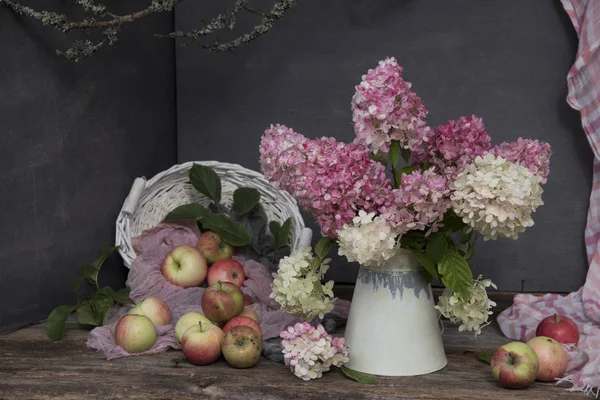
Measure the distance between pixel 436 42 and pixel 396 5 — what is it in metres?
0.16

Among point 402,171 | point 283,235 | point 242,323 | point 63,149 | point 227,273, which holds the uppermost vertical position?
point 63,149

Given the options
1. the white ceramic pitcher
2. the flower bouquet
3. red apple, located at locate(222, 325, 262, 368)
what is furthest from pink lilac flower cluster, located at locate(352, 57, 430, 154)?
red apple, located at locate(222, 325, 262, 368)

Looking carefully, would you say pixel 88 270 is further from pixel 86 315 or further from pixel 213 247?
pixel 213 247

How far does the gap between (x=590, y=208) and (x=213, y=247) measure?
1.07 m

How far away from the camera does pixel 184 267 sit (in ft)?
6.63

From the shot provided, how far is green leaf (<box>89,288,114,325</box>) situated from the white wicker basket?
0.16m

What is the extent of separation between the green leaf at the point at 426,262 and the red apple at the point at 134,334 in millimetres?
636

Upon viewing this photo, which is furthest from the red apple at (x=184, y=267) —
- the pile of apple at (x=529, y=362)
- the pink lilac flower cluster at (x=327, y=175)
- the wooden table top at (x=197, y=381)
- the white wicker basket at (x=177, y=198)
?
the pile of apple at (x=529, y=362)

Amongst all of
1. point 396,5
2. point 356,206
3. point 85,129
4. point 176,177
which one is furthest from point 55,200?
point 396,5

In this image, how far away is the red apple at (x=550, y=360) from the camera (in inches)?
59.7

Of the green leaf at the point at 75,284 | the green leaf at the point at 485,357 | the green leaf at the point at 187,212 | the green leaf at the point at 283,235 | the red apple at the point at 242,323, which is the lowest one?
the green leaf at the point at 485,357

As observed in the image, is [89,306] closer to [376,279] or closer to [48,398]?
[48,398]

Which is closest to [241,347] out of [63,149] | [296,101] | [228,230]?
[228,230]

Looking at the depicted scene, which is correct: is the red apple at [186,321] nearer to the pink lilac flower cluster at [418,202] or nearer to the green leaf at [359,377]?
the green leaf at [359,377]
